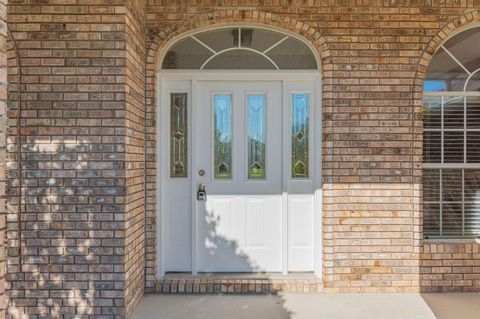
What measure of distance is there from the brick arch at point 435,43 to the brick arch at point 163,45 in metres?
0.85

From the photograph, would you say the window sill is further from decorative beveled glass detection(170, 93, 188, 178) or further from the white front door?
decorative beveled glass detection(170, 93, 188, 178)

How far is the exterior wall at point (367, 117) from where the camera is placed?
3518mm

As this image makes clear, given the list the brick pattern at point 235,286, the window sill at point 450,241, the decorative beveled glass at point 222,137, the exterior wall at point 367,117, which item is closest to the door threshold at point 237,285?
the brick pattern at point 235,286

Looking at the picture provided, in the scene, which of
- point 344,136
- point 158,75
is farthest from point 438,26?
point 158,75

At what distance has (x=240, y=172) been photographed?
12.2 ft

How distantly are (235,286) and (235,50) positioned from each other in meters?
2.32

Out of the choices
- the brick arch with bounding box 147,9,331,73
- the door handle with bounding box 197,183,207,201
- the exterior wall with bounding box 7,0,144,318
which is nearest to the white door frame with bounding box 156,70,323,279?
the door handle with bounding box 197,183,207,201

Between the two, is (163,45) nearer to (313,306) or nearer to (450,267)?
(313,306)

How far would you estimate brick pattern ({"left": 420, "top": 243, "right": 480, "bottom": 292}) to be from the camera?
11.7 feet

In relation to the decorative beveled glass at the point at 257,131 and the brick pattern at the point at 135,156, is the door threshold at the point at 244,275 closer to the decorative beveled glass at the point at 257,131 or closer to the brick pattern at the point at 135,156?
the brick pattern at the point at 135,156

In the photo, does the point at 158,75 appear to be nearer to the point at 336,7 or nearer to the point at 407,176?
the point at 336,7

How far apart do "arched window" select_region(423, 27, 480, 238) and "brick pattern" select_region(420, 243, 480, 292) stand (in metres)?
0.17

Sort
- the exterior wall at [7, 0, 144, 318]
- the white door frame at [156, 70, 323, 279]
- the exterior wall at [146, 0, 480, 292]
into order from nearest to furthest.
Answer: the exterior wall at [7, 0, 144, 318], the exterior wall at [146, 0, 480, 292], the white door frame at [156, 70, 323, 279]

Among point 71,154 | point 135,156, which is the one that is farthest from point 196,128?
point 71,154
